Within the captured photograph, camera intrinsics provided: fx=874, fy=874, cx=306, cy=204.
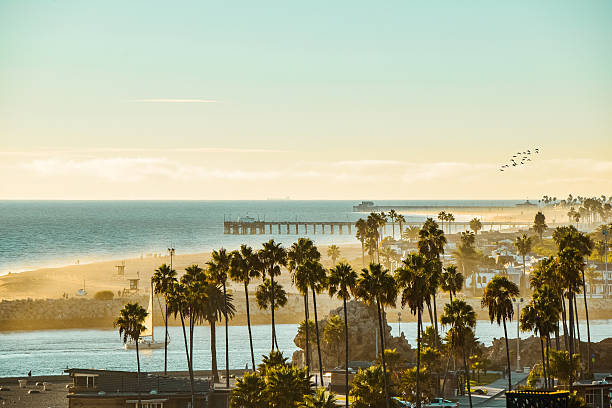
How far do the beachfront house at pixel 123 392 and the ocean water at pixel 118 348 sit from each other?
50408 millimetres

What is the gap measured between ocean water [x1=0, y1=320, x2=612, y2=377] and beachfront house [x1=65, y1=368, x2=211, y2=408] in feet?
165

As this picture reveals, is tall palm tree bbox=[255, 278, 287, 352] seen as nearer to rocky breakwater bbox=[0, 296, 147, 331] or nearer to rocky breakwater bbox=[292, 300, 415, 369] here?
rocky breakwater bbox=[292, 300, 415, 369]

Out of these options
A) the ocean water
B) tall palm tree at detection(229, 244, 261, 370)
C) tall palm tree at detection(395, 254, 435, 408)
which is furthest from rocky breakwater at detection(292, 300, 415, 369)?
tall palm tree at detection(395, 254, 435, 408)

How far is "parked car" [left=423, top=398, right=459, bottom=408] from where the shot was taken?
9175 centimetres

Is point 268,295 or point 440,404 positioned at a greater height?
point 268,295

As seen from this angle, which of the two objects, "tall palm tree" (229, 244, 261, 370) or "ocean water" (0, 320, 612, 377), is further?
"ocean water" (0, 320, 612, 377)

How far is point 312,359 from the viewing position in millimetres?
123750

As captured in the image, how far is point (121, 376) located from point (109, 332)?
105480mm

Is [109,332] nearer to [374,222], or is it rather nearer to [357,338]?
[374,222]

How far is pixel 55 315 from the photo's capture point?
196 m

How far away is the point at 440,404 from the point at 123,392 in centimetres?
3293

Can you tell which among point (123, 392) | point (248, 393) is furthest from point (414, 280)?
point (123, 392)

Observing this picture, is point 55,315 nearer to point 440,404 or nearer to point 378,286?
point 440,404

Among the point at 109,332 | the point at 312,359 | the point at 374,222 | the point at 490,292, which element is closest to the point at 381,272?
the point at 490,292
